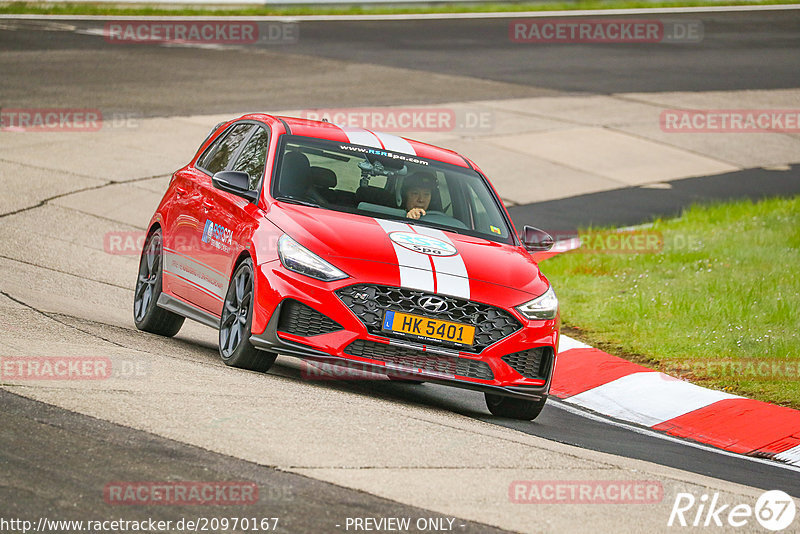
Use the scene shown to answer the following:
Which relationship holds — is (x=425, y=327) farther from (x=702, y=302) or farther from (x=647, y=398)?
(x=702, y=302)

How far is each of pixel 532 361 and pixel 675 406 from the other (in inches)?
70.7

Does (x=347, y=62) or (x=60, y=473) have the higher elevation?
(x=60, y=473)

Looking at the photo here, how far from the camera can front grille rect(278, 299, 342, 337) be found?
770cm

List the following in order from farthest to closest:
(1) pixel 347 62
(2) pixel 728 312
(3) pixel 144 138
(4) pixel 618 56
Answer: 1. (4) pixel 618 56
2. (1) pixel 347 62
3. (3) pixel 144 138
4. (2) pixel 728 312

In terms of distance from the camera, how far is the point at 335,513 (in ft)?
17.5

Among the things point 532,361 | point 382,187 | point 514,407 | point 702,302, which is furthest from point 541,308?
point 702,302

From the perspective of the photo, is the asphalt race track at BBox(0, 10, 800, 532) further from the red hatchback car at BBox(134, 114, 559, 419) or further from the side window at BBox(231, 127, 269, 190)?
the side window at BBox(231, 127, 269, 190)

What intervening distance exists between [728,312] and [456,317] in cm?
444

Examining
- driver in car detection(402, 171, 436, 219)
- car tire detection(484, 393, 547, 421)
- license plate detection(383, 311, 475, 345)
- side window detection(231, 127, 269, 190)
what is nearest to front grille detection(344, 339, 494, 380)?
license plate detection(383, 311, 475, 345)

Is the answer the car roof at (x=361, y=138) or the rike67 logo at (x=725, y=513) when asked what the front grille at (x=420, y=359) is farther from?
the car roof at (x=361, y=138)

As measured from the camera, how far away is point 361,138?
9461mm

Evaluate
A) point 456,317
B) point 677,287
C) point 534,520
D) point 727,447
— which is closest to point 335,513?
point 534,520

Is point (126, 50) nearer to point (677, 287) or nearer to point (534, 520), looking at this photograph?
point (677, 287)

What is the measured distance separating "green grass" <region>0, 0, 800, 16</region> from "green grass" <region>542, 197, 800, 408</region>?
20.6m
